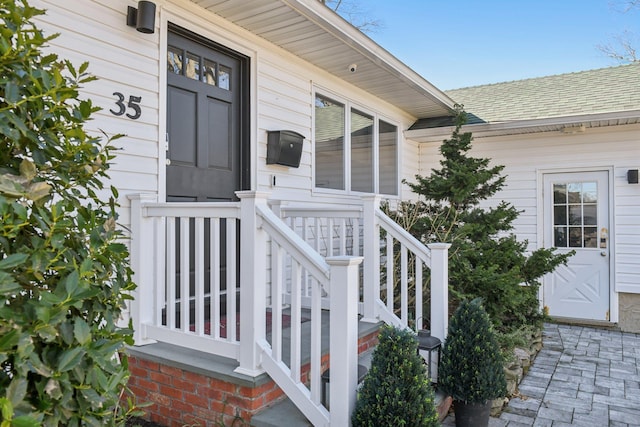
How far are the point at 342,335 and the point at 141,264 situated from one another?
4.63 feet

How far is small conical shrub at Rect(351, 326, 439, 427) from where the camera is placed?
80.2 inches

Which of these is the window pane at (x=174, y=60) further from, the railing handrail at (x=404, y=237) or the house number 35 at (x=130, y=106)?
the railing handrail at (x=404, y=237)

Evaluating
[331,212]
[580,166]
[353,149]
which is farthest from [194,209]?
[580,166]

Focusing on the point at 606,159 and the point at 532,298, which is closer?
the point at 532,298

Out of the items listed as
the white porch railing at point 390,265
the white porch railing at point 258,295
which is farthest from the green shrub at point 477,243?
the white porch railing at point 258,295

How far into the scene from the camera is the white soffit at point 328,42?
134 inches

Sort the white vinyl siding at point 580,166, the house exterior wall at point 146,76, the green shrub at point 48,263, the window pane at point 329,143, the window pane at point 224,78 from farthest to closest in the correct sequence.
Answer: the white vinyl siding at point 580,166, the window pane at point 329,143, the window pane at point 224,78, the house exterior wall at point 146,76, the green shrub at point 48,263

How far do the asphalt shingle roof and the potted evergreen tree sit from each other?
412 centimetres

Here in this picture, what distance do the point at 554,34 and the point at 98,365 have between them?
51.6ft

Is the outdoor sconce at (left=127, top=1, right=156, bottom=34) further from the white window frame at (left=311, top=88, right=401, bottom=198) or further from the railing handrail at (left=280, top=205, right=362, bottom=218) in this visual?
the white window frame at (left=311, top=88, right=401, bottom=198)

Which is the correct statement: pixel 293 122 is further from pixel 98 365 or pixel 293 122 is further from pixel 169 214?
pixel 98 365

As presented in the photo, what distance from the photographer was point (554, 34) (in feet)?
44.6

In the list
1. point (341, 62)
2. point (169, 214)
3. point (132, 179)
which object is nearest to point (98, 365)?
point (169, 214)

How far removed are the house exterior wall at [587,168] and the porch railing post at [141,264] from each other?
5.19 m
